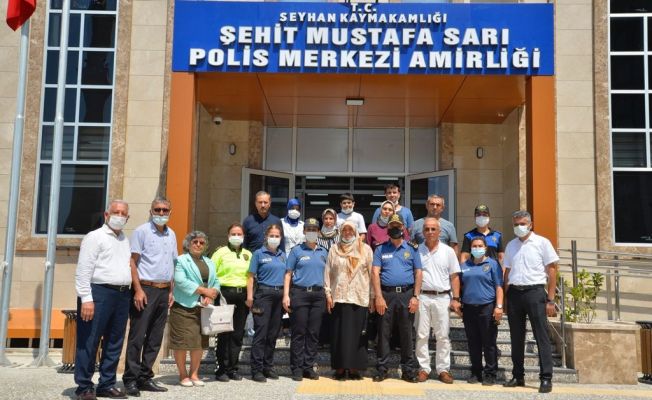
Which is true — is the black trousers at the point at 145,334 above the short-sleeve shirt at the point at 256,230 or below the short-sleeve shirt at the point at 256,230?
below

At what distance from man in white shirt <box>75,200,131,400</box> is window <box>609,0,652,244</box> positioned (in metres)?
7.91

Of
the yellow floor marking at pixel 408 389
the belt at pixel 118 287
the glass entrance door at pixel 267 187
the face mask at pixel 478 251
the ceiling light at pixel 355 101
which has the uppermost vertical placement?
the ceiling light at pixel 355 101

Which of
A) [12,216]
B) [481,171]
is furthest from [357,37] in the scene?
[12,216]

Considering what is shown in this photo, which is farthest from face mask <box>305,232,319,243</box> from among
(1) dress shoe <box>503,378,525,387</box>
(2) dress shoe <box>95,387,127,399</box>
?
(1) dress shoe <box>503,378,525,387</box>

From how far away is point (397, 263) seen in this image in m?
6.73

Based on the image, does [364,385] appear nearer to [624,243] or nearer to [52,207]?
[52,207]

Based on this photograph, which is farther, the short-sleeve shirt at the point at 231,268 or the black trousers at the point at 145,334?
the short-sleeve shirt at the point at 231,268

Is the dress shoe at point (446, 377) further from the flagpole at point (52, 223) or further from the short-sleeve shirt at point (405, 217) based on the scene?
the flagpole at point (52, 223)

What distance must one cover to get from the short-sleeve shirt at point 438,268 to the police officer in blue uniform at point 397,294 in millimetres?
168

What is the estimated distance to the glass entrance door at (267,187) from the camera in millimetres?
12070

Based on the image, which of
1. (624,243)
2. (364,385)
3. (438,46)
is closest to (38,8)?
(438,46)

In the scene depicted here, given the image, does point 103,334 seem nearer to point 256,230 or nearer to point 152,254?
point 152,254

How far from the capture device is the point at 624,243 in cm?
1006

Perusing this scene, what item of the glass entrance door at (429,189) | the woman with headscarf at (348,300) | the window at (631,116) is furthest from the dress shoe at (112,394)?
the window at (631,116)
